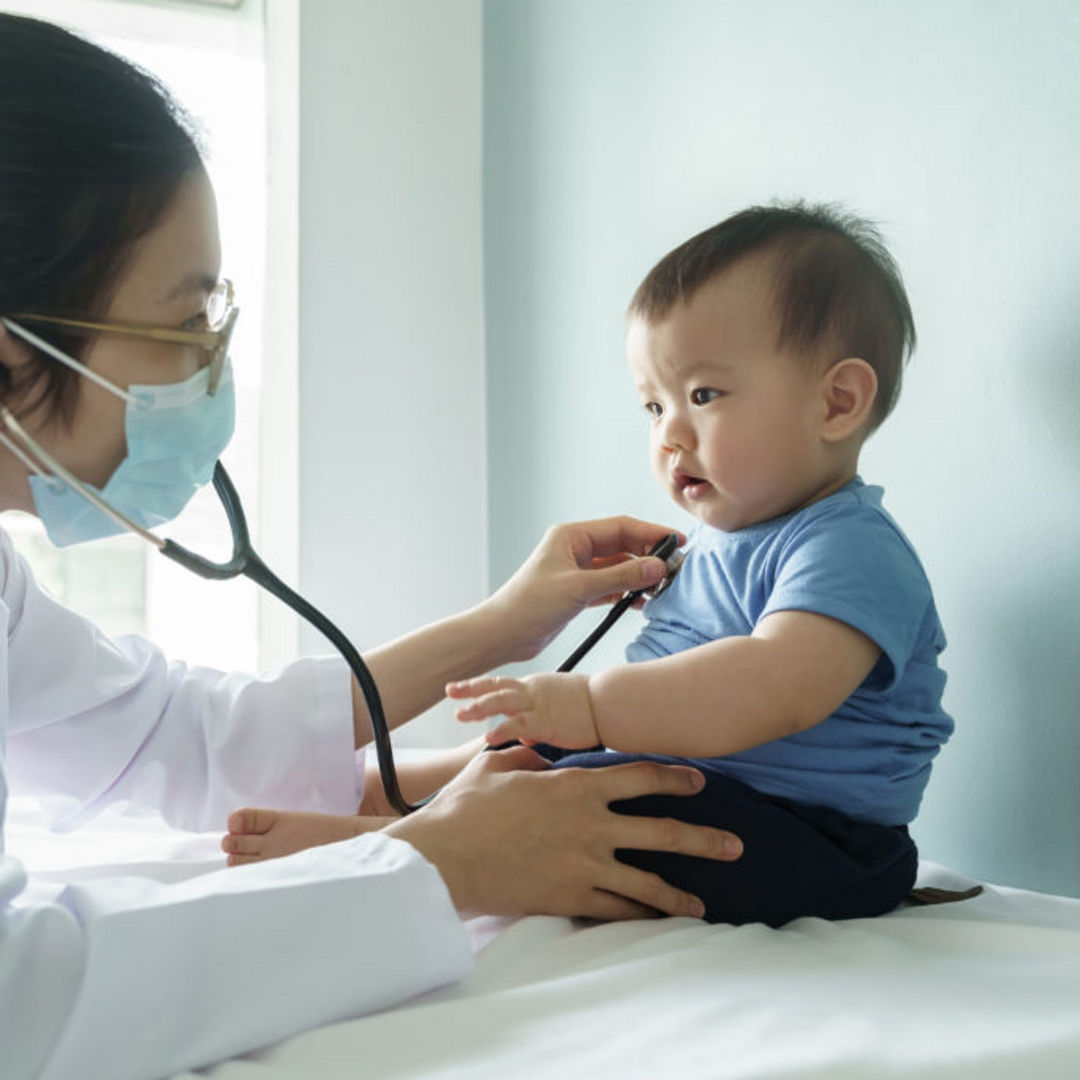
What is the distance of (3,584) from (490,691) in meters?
0.62

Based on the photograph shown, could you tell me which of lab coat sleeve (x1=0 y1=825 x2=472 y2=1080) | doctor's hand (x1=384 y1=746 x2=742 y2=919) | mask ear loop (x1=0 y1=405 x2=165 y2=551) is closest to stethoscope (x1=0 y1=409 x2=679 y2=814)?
mask ear loop (x1=0 y1=405 x2=165 y2=551)

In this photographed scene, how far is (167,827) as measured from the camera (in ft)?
5.54

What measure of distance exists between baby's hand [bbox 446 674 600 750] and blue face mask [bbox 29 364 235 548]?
15.1 inches

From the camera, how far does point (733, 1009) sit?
832mm

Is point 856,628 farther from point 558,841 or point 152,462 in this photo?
point 152,462

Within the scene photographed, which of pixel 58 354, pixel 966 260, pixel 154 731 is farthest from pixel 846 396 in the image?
pixel 154 731

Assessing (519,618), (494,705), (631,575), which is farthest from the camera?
(519,618)

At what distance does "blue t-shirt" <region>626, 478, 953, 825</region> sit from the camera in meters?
1.14

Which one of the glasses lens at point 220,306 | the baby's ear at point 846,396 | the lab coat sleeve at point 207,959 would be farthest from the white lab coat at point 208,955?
the baby's ear at point 846,396

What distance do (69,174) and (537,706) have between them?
1.88ft

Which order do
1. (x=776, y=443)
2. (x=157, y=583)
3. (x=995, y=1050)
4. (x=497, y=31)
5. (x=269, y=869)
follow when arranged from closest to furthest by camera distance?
(x=995, y=1050) < (x=269, y=869) < (x=776, y=443) < (x=497, y=31) < (x=157, y=583)

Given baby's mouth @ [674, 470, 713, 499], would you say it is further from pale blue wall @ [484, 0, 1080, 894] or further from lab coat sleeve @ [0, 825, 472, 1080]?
lab coat sleeve @ [0, 825, 472, 1080]

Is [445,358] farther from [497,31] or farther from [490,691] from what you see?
[490,691]

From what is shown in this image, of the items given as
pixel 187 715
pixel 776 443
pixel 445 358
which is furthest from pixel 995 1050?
pixel 445 358
